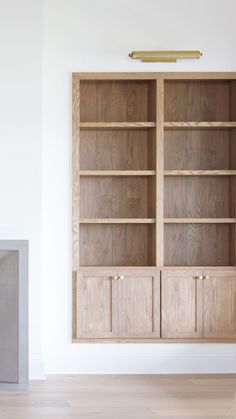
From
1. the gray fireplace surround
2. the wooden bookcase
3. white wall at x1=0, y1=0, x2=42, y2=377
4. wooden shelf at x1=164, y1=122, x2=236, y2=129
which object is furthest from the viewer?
the wooden bookcase

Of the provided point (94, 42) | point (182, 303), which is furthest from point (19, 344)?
point (94, 42)

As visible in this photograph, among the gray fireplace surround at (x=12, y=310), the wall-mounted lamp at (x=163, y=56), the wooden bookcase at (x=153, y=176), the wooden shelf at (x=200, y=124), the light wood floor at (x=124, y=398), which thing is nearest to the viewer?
the light wood floor at (x=124, y=398)

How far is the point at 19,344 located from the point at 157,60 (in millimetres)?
2117

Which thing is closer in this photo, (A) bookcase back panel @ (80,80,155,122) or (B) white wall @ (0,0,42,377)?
(B) white wall @ (0,0,42,377)

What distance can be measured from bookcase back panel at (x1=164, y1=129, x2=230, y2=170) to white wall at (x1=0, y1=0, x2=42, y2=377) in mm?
1060

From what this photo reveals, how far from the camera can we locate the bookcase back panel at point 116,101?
16.9 ft

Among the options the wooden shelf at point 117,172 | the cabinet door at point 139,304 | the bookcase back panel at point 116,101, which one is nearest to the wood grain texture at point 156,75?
the bookcase back panel at point 116,101

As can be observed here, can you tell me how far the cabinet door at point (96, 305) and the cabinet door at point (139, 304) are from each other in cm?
6

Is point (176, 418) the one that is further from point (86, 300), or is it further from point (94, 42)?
point (94, 42)

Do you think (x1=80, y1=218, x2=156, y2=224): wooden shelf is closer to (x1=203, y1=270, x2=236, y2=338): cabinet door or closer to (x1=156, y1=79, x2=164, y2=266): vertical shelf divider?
(x1=156, y1=79, x2=164, y2=266): vertical shelf divider

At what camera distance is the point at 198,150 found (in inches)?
205

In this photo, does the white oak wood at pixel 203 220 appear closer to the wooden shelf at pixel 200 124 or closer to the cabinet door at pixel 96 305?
the cabinet door at pixel 96 305

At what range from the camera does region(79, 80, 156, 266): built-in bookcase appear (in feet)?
16.9

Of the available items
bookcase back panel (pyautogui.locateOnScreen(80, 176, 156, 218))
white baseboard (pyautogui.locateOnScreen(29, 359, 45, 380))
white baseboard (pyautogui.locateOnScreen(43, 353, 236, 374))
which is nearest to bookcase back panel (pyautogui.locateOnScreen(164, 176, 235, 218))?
bookcase back panel (pyautogui.locateOnScreen(80, 176, 156, 218))
